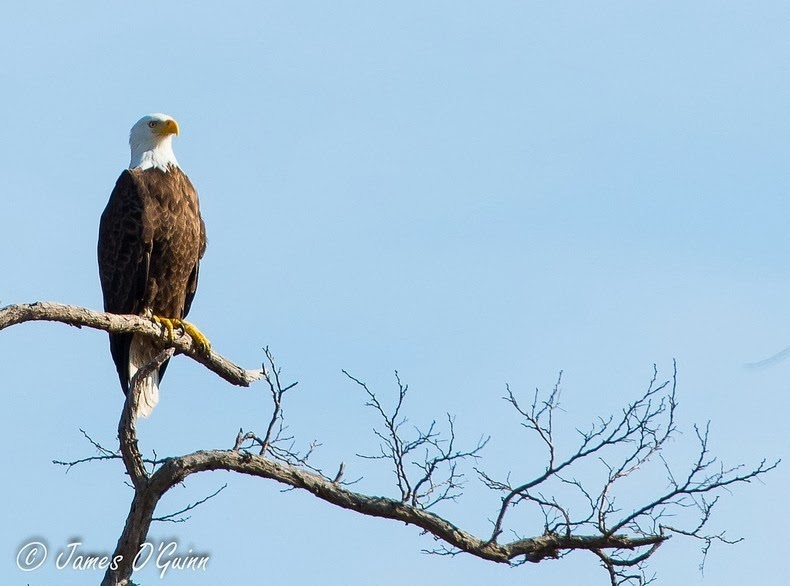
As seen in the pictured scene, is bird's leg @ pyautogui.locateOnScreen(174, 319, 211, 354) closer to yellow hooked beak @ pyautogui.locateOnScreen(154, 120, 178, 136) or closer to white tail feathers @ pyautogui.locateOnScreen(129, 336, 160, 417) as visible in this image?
white tail feathers @ pyautogui.locateOnScreen(129, 336, 160, 417)

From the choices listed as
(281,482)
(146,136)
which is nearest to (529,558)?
(281,482)

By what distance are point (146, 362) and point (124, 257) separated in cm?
60

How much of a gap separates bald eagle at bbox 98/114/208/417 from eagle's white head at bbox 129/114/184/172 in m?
0.22

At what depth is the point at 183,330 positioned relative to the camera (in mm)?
6840

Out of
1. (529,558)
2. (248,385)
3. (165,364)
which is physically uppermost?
(165,364)

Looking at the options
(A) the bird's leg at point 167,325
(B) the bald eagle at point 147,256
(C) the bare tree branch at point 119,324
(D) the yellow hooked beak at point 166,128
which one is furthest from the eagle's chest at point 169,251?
(D) the yellow hooked beak at point 166,128

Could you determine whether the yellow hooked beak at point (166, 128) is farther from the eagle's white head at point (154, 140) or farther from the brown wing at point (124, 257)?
the brown wing at point (124, 257)

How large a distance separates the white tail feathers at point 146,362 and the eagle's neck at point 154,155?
Result: 1.03m

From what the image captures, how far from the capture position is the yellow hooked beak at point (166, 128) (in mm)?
7688

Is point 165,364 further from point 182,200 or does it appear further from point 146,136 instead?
point 146,136

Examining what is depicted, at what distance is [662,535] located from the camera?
4633mm

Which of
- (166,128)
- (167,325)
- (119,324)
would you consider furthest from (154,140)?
(119,324)

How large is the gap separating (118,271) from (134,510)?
2.43m

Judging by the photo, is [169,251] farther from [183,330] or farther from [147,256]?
[183,330]
